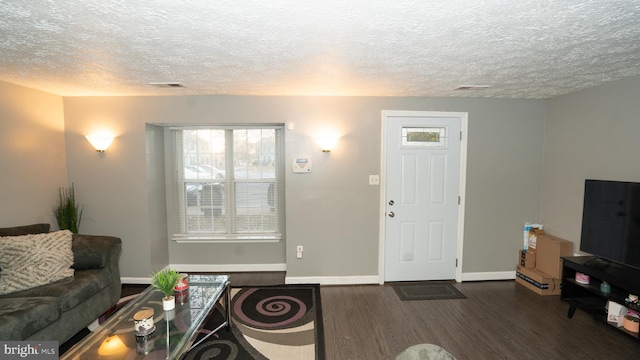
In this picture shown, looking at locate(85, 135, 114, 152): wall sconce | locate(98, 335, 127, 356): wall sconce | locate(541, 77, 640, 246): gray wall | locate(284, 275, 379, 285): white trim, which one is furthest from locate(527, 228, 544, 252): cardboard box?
locate(85, 135, 114, 152): wall sconce

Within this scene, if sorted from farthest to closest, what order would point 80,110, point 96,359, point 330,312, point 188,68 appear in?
1. point 80,110
2. point 330,312
3. point 188,68
4. point 96,359

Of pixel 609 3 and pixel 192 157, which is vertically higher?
pixel 609 3

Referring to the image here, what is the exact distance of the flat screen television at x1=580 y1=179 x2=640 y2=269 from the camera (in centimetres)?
250

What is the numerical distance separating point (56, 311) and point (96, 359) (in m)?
0.85

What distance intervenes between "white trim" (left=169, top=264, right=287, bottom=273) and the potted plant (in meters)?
1.29

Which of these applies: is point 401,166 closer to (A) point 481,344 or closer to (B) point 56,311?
(A) point 481,344

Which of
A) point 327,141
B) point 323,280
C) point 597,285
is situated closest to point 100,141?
point 327,141

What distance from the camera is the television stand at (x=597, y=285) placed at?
7.99ft

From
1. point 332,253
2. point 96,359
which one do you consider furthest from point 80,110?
point 332,253

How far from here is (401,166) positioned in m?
3.59

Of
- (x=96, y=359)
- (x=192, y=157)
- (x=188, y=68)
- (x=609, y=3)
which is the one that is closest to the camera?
(x=609, y=3)

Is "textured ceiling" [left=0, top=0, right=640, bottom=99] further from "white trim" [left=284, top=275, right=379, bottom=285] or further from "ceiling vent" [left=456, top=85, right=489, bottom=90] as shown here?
"white trim" [left=284, top=275, right=379, bottom=285]

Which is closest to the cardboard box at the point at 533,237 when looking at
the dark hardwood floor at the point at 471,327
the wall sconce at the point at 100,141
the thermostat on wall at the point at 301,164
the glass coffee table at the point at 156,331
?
the dark hardwood floor at the point at 471,327

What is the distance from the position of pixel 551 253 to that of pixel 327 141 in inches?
117
